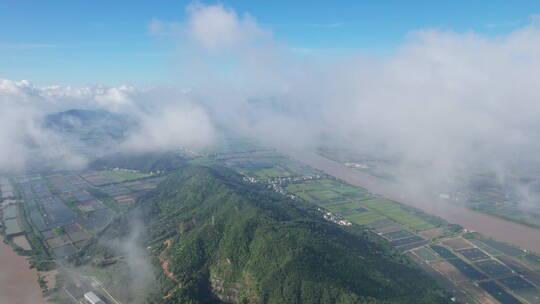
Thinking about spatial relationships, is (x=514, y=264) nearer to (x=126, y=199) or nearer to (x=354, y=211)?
(x=354, y=211)

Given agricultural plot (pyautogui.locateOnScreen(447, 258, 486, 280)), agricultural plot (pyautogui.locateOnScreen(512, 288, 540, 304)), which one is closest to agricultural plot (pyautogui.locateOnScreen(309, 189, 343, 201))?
agricultural plot (pyautogui.locateOnScreen(447, 258, 486, 280))

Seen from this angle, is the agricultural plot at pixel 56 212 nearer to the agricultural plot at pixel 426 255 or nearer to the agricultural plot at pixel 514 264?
the agricultural plot at pixel 426 255

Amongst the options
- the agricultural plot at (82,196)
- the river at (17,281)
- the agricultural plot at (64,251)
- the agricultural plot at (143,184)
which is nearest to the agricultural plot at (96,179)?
the agricultural plot at (143,184)

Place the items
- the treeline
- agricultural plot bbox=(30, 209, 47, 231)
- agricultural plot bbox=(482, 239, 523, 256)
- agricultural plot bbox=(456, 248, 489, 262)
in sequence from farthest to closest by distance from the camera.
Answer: the treeline < agricultural plot bbox=(30, 209, 47, 231) < agricultural plot bbox=(482, 239, 523, 256) < agricultural plot bbox=(456, 248, 489, 262)

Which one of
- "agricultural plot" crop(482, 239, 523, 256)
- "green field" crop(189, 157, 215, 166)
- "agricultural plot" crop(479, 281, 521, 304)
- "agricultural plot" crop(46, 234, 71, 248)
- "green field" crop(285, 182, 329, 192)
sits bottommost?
"agricultural plot" crop(46, 234, 71, 248)

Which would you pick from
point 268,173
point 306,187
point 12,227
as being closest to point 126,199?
point 12,227

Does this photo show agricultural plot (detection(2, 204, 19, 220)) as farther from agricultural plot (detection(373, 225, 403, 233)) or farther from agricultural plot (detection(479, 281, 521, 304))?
agricultural plot (detection(479, 281, 521, 304))

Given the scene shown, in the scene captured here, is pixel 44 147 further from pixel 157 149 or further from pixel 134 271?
pixel 134 271
